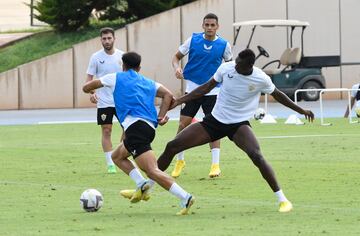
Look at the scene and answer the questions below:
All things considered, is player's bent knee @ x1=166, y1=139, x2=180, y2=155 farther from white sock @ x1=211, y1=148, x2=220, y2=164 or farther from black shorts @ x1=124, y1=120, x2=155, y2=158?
white sock @ x1=211, y1=148, x2=220, y2=164

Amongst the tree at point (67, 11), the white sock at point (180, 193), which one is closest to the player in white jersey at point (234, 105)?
the white sock at point (180, 193)

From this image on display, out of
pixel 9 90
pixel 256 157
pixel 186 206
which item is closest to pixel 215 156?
pixel 256 157

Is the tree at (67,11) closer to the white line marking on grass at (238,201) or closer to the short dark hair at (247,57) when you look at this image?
the white line marking on grass at (238,201)

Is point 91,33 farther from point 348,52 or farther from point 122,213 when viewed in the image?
point 122,213

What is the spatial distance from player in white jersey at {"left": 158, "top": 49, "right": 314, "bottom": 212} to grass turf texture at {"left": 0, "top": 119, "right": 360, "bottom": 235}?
0.77 metres

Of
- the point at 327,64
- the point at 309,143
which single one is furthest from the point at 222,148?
the point at 327,64

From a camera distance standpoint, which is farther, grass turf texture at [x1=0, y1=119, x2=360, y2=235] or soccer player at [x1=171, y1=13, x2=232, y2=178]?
soccer player at [x1=171, y1=13, x2=232, y2=178]

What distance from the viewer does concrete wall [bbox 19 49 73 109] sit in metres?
42.8

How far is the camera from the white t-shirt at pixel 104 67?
18.6 m

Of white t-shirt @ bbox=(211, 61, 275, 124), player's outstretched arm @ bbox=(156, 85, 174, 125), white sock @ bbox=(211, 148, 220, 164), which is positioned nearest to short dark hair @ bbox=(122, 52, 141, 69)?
player's outstretched arm @ bbox=(156, 85, 174, 125)

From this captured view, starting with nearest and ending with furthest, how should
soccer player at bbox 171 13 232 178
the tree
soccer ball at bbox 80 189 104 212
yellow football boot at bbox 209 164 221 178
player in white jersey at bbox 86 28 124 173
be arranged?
1. soccer ball at bbox 80 189 104 212
2. yellow football boot at bbox 209 164 221 178
3. soccer player at bbox 171 13 232 178
4. player in white jersey at bbox 86 28 124 173
5. the tree

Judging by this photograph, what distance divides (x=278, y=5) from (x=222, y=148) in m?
23.1

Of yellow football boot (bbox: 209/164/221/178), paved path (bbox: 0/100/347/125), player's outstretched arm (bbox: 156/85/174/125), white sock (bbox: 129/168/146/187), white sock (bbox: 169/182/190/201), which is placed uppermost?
player's outstretched arm (bbox: 156/85/174/125)

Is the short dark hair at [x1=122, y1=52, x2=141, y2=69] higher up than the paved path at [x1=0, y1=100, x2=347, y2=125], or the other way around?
the short dark hair at [x1=122, y1=52, x2=141, y2=69]
